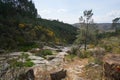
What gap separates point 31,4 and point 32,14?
331 centimetres

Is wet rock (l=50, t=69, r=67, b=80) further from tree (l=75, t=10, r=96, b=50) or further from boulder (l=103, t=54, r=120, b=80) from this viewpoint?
tree (l=75, t=10, r=96, b=50)

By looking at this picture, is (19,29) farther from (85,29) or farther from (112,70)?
(112,70)

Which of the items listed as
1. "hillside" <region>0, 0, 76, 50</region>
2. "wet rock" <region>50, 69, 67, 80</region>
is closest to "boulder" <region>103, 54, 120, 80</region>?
"wet rock" <region>50, 69, 67, 80</region>

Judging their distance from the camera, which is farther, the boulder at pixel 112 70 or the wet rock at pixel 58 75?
the wet rock at pixel 58 75

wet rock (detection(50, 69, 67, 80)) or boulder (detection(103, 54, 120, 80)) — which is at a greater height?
boulder (detection(103, 54, 120, 80))

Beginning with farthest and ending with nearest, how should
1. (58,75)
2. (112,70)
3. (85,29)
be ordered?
(85,29), (58,75), (112,70)

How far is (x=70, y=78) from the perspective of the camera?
10.3 meters

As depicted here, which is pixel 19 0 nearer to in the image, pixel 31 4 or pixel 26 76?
pixel 31 4

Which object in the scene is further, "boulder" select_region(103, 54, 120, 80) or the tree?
the tree

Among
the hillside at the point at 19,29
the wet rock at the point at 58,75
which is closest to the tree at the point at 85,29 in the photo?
the hillside at the point at 19,29

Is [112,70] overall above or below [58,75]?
above

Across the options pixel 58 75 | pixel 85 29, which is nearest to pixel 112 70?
pixel 58 75

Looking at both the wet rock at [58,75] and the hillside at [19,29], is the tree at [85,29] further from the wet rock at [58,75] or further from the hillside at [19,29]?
the wet rock at [58,75]

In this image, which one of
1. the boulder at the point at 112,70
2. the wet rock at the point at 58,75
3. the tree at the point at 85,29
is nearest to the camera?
the boulder at the point at 112,70
